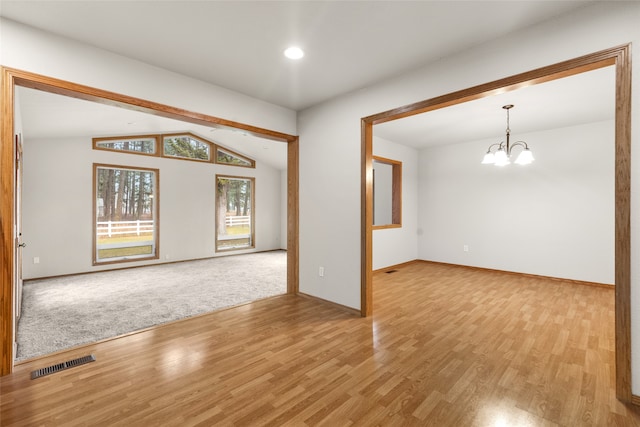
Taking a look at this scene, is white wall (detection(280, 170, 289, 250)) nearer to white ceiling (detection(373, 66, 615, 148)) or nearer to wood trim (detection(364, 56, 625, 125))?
white ceiling (detection(373, 66, 615, 148))

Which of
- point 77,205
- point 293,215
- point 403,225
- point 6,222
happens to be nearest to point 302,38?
point 293,215

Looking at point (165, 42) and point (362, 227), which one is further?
point (362, 227)

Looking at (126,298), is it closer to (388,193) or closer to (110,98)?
(110,98)

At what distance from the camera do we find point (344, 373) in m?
2.14

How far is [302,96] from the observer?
11.8 ft

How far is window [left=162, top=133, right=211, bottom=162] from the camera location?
22.5ft

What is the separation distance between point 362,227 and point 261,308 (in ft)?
5.19

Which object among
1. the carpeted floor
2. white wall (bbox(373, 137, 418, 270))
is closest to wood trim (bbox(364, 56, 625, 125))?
white wall (bbox(373, 137, 418, 270))

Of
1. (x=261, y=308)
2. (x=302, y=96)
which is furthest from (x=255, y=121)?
(x=261, y=308)

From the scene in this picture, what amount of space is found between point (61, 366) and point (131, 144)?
5.30 m

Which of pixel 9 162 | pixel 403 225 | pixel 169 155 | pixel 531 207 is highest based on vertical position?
pixel 169 155

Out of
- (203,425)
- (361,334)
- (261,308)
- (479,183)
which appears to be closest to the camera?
(203,425)

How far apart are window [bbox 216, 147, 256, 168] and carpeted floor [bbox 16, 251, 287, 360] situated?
295cm

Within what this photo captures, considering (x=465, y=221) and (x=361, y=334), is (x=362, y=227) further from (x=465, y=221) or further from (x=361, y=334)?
(x=465, y=221)
